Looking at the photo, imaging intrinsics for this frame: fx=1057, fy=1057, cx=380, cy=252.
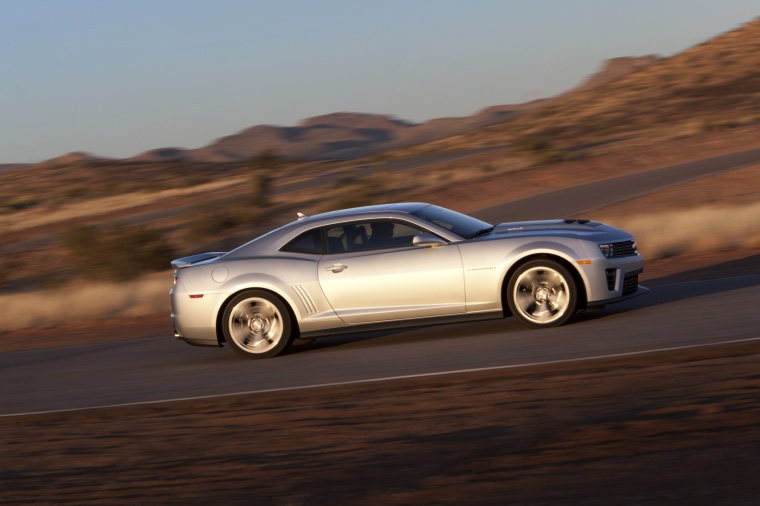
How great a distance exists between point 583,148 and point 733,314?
40266 mm

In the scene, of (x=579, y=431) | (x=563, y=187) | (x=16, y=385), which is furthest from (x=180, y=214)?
(x=579, y=431)

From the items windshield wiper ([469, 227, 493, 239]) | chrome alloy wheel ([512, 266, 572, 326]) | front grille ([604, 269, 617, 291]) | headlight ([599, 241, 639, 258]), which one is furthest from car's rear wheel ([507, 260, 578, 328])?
windshield wiper ([469, 227, 493, 239])

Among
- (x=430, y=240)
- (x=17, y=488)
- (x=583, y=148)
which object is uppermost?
(x=583, y=148)

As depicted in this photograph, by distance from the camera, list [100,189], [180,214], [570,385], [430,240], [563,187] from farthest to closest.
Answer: [100,189] < [180,214] < [563,187] < [430,240] < [570,385]

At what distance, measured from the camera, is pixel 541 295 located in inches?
424

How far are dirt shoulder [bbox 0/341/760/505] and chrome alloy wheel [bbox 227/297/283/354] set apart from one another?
1984 millimetres

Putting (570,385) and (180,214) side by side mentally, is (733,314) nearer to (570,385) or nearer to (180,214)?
(570,385)

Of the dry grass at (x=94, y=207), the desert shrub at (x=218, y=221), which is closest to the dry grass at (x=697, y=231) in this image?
the desert shrub at (x=218, y=221)

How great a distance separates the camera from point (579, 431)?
6832 millimetres

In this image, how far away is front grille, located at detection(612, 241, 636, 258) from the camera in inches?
426

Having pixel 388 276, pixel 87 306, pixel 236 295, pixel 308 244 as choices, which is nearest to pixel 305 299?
pixel 308 244

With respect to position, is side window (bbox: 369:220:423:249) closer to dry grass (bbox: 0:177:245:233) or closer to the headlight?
the headlight

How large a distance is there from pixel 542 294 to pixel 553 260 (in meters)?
0.38

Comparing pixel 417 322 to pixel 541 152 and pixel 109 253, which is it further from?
pixel 541 152
